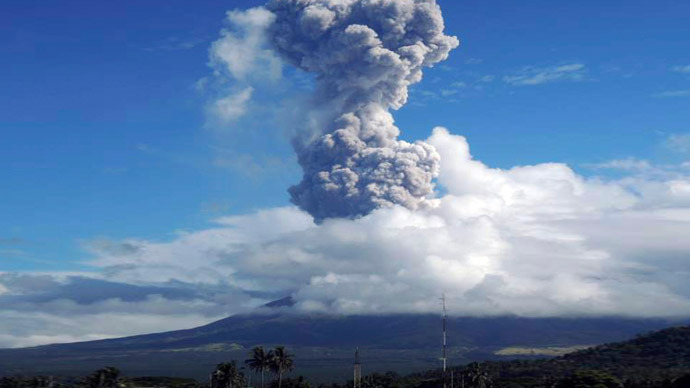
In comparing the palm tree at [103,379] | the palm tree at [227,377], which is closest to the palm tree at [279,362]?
the palm tree at [227,377]

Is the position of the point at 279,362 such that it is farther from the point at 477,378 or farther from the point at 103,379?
the point at 103,379

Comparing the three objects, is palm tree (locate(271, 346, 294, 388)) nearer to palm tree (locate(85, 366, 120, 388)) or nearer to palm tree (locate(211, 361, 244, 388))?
palm tree (locate(211, 361, 244, 388))

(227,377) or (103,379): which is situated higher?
(103,379)

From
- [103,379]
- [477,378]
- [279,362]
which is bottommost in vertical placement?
[477,378]

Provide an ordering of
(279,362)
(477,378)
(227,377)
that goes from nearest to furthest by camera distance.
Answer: (227,377)
(279,362)
(477,378)

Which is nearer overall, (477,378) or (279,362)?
(279,362)

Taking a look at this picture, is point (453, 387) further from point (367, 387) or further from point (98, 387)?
point (98, 387)

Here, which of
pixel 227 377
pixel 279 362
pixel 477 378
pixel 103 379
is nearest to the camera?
pixel 103 379

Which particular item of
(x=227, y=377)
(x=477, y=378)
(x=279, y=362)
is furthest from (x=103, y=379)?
(x=477, y=378)

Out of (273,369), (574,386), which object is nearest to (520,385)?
(574,386)

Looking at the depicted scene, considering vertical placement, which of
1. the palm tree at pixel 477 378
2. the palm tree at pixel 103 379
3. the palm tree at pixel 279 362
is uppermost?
the palm tree at pixel 279 362

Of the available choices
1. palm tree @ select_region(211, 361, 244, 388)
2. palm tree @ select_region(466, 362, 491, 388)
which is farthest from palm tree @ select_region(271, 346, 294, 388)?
palm tree @ select_region(466, 362, 491, 388)

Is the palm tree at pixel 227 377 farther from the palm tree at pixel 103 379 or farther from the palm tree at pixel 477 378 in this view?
the palm tree at pixel 477 378
